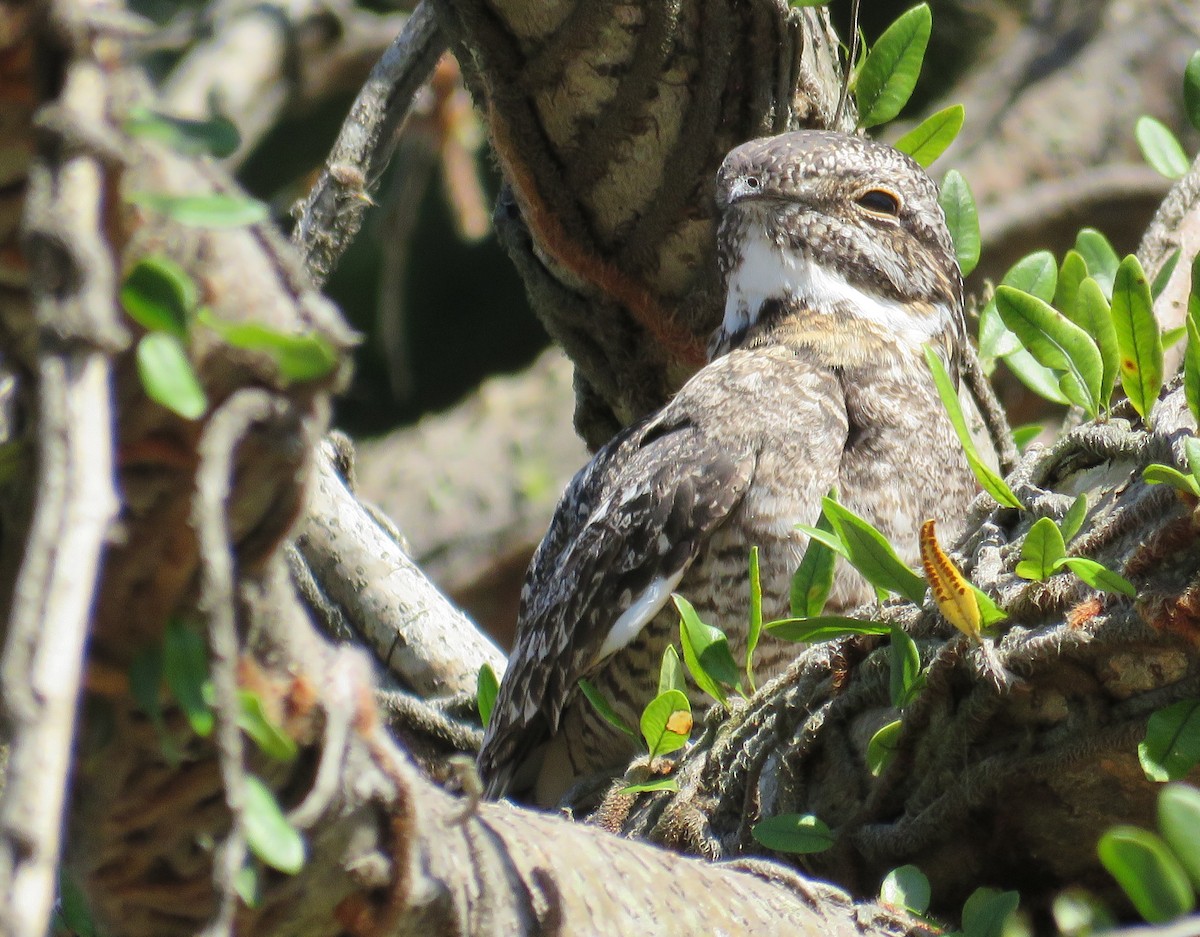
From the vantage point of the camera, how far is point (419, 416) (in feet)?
37.6

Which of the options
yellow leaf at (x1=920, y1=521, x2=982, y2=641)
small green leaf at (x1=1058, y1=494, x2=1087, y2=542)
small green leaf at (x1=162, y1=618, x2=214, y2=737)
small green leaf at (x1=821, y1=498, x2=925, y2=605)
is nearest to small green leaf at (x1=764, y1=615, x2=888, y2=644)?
small green leaf at (x1=821, y1=498, x2=925, y2=605)

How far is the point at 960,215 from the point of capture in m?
3.28

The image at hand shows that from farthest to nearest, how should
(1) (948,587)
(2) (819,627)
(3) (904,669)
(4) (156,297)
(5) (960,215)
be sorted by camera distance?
(5) (960,215) → (2) (819,627) → (3) (904,669) → (1) (948,587) → (4) (156,297)

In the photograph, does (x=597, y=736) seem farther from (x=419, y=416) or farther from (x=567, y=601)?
(x=419, y=416)

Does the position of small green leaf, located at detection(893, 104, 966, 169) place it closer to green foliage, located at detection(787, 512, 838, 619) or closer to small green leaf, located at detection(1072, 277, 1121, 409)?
small green leaf, located at detection(1072, 277, 1121, 409)

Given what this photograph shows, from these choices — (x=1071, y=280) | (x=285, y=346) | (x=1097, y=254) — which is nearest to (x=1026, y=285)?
(x=1097, y=254)

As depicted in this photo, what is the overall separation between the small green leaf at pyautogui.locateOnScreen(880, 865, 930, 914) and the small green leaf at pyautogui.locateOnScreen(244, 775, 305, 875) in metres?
1.02

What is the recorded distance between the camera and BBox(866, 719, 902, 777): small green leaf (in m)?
1.99

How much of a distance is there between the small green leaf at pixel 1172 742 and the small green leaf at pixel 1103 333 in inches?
20.9

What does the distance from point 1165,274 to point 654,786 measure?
62.7 inches

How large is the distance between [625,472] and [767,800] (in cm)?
102

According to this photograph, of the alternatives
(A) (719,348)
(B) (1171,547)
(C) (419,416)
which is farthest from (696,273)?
(C) (419,416)

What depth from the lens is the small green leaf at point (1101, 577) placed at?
174 cm

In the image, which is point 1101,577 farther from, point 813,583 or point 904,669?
point 813,583
